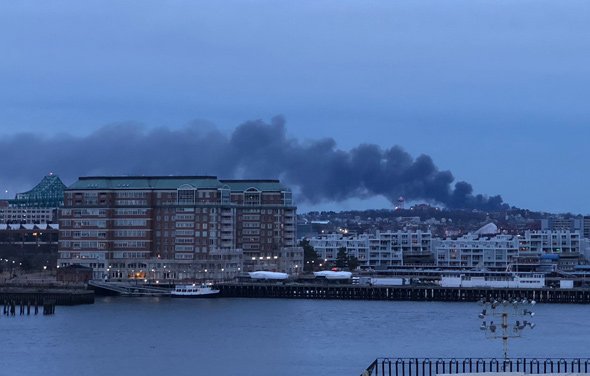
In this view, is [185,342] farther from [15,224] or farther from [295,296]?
[15,224]

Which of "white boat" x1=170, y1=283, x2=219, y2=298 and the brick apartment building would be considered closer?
"white boat" x1=170, y1=283, x2=219, y2=298

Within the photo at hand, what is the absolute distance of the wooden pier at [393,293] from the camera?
113m

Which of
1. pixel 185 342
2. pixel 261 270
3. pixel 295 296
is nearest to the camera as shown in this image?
pixel 185 342

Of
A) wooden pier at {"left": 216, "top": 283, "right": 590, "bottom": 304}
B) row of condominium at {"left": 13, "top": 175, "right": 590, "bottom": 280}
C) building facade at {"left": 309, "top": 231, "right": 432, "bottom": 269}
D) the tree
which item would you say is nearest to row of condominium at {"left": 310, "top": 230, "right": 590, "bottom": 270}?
building facade at {"left": 309, "top": 231, "right": 432, "bottom": 269}

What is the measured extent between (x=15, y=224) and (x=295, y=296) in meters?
64.3

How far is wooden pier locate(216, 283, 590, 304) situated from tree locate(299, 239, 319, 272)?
29073mm

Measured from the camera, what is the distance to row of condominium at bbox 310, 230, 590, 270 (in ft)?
514

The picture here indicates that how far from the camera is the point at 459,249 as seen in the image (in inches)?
6284

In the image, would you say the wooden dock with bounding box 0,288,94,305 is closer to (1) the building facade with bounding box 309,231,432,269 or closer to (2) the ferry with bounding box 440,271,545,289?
(2) the ferry with bounding box 440,271,545,289

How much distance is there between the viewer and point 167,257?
391ft

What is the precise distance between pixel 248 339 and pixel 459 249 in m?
90.6

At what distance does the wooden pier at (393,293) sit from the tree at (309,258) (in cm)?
2907

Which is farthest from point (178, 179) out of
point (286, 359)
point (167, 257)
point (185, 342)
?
point (286, 359)

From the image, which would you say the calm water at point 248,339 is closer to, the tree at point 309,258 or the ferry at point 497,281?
the ferry at point 497,281
